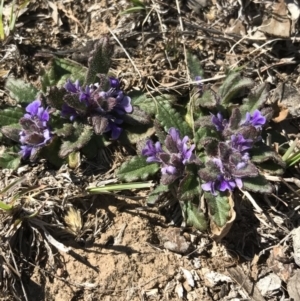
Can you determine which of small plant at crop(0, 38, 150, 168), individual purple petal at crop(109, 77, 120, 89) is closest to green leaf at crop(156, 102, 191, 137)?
small plant at crop(0, 38, 150, 168)

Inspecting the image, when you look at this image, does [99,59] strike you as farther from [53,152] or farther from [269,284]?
[269,284]

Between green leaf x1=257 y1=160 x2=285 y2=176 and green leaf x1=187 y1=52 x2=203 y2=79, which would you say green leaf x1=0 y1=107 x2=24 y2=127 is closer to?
green leaf x1=187 y1=52 x2=203 y2=79

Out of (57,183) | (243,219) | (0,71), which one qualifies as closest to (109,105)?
(57,183)

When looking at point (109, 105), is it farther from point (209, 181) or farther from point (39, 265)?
point (39, 265)

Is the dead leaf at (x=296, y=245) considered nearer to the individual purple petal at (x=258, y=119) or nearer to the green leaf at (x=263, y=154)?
the green leaf at (x=263, y=154)

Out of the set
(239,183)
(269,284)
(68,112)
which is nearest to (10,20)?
(68,112)

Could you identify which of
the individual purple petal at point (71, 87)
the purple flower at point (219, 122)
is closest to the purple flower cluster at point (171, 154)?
the purple flower at point (219, 122)

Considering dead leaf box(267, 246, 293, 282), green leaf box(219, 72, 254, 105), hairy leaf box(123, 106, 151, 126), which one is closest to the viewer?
dead leaf box(267, 246, 293, 282)
